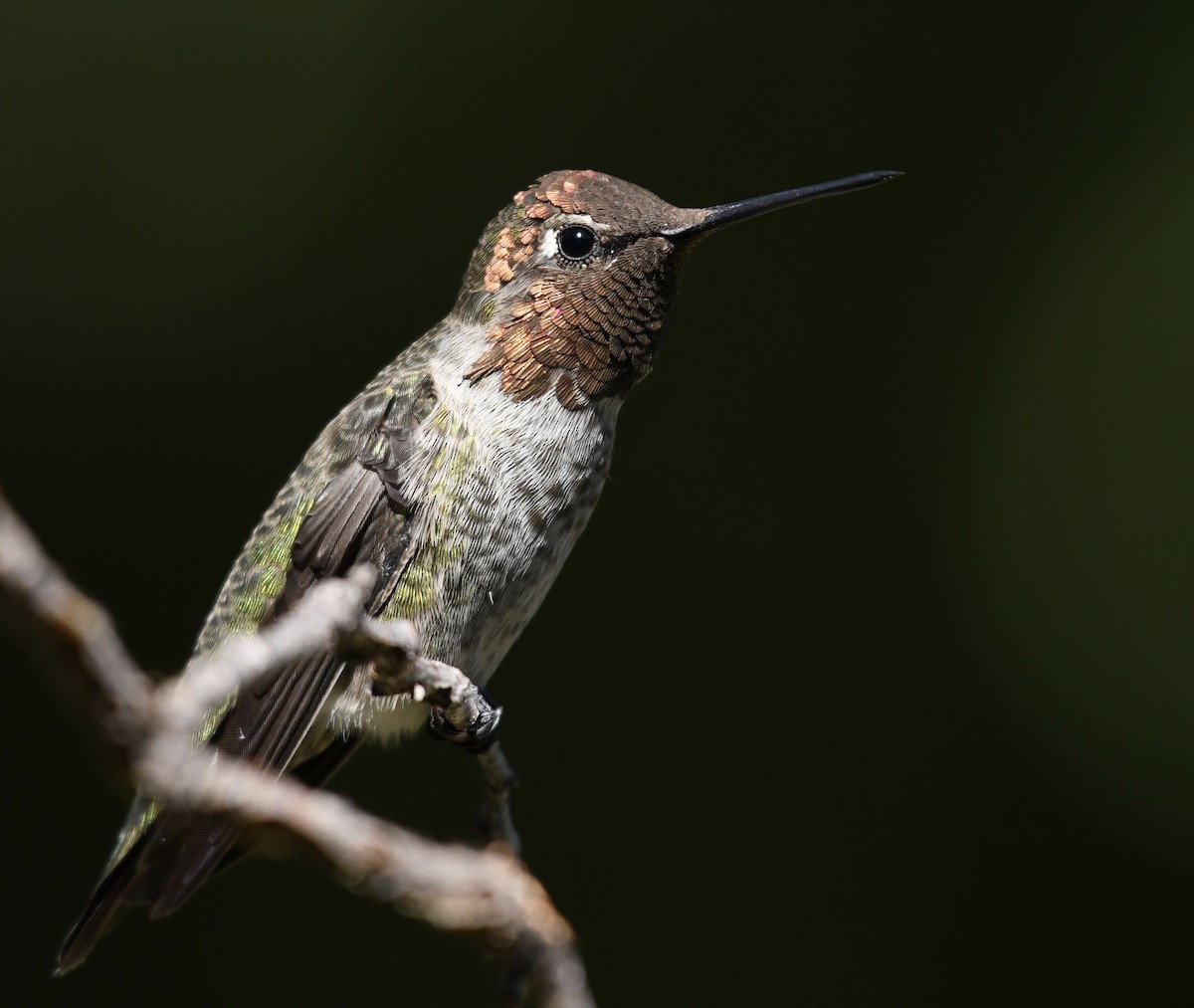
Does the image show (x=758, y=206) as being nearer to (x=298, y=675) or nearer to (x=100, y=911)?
(x=298, y=675)

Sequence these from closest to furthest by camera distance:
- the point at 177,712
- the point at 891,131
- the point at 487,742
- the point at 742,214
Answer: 1. the point at 177,712
2. the point at 487,742
3. the point at 742,214
4. the point at 891,131

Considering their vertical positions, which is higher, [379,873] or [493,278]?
[493,278]

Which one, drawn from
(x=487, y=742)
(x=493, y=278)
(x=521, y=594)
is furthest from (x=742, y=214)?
(x=487, y=742)

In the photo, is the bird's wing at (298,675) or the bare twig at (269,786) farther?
the bird's wing at (298,675)

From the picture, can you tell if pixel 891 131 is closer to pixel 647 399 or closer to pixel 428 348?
pixel 647 399

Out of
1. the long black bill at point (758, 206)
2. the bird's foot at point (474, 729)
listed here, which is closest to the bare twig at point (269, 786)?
the bird's foot at point (474, 729)

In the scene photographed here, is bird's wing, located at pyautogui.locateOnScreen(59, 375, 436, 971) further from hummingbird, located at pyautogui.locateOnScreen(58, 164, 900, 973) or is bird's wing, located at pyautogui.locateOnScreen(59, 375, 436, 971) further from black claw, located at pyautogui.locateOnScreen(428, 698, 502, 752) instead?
black claw, located at pyautogui.locateOnScreen(428, 698, 502, 752)

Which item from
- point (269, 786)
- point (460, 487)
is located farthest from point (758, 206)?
point (269, 786)

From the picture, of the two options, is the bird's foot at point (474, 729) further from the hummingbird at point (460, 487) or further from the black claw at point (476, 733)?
the hummingbird at point (460, 487)
